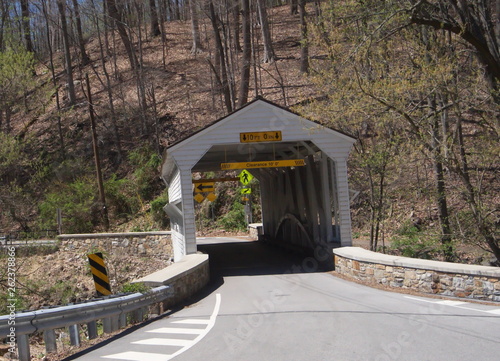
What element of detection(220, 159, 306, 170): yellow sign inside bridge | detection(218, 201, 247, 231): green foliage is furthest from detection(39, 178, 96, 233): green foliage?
detection(220, 159, 306, 170): yellow sign inside bridge

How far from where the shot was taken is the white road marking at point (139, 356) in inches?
261

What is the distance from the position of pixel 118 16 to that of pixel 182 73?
7.16 meters

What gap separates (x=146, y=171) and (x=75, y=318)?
3031 centimetres

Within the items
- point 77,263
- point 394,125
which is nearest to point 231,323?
point 394,125

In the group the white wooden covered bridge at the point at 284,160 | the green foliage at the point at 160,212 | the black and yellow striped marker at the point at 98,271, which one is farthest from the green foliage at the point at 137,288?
the green foliage at the point at 160,212

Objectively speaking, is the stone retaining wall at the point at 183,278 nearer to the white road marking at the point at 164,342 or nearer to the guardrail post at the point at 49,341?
the white road marking at the point at 164,342

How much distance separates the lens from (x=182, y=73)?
49.4 metres

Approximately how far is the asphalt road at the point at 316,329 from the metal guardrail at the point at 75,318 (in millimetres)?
433

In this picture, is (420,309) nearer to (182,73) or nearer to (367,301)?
(367,301)

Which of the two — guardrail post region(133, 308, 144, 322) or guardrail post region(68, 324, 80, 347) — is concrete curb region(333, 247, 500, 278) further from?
guardrail post region(68, 324, 80, 347)

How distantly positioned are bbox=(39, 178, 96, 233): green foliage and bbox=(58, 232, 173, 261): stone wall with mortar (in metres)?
5.31

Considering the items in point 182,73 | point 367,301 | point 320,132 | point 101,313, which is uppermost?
point 182,73

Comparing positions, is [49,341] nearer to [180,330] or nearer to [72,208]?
[180,330]

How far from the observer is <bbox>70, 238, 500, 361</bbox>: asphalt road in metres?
6.47
